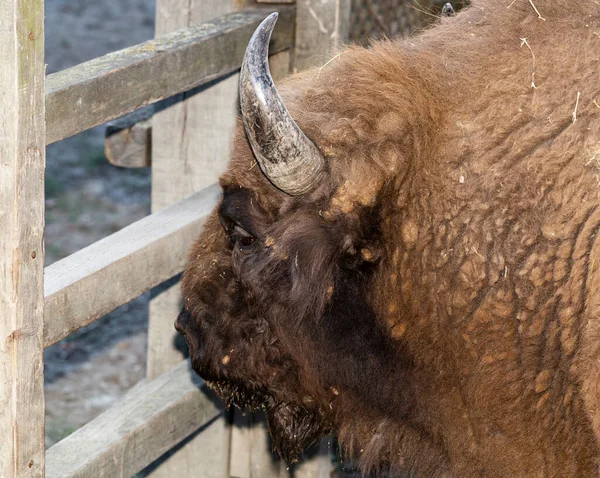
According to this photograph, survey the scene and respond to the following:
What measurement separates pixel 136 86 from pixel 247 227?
0.69m

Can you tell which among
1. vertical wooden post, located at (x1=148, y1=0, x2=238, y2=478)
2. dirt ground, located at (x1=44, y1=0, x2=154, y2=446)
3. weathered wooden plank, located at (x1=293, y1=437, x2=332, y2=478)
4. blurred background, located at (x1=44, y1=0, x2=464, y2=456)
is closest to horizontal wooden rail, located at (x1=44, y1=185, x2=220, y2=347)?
vertical wooden post, located at (x1=148, y1=0, x2=238, y2=478)

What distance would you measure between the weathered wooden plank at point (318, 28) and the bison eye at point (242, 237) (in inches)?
50.5

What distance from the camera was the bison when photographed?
99.0 inches

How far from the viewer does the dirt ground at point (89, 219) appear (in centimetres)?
578

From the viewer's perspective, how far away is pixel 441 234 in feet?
8.72

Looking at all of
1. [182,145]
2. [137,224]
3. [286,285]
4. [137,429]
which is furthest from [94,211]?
[286,285]

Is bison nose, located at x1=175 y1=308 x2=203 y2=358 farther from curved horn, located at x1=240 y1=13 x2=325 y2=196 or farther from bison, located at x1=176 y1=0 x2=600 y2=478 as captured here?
curved horn, located at x1=240 y1=13 x2=325 y2=196

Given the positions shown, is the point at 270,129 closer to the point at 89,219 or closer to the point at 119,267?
the point at 119,267

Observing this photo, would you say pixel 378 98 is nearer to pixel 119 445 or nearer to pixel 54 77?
pixel 54 77

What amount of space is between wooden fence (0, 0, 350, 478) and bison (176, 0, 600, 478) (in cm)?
46

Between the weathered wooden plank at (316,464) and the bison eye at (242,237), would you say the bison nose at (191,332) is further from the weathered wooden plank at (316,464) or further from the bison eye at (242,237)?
the weathered wooden plank at (316,464)

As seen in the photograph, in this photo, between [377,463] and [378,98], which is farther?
[377,463]

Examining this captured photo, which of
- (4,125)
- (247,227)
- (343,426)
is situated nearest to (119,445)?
(343,426)

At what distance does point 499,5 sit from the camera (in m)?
2.83
